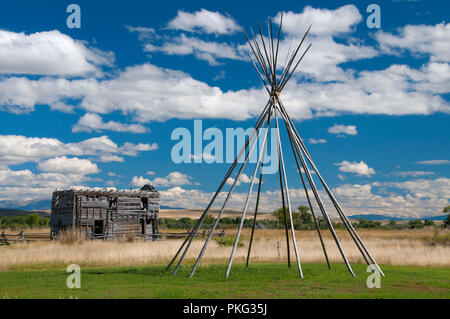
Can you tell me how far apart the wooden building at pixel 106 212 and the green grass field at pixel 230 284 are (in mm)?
15963

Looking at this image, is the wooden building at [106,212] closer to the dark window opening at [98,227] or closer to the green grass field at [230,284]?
the dark window opening at [98,227]

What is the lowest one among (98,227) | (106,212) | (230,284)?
(98,227)

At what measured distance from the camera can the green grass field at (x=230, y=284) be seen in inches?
337

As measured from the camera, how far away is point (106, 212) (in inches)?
1143

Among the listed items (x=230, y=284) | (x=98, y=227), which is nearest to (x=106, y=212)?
(x=98, y=227)

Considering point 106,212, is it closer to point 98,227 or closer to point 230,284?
point 98,227

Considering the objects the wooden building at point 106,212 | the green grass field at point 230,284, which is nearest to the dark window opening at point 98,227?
the wooden building at point 106,212

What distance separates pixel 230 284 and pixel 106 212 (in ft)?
68.3

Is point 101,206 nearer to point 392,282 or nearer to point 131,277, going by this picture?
point 131,277

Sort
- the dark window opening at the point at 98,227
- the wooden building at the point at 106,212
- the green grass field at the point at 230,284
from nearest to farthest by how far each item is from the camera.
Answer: the green grass field at the point at 230,284, the wooden building at the point at 106,212, the dark window opening at the point at 98,227

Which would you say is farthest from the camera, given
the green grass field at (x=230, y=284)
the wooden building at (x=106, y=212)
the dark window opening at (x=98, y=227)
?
the dark window opening at (x=98, y=227)
